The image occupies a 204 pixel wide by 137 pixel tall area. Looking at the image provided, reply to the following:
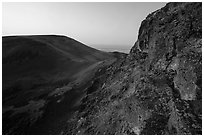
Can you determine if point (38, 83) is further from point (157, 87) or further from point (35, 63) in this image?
point (157, 87)

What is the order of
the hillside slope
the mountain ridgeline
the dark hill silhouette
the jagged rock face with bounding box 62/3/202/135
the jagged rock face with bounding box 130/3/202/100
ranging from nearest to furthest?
1. the jagged rock face with bounding box 62/3/202/135
2. the mountain ridgeline
3. the jagged rock face with bounding box 130/3/202/100
4. the hillside slope
5. the dark hill silhouette

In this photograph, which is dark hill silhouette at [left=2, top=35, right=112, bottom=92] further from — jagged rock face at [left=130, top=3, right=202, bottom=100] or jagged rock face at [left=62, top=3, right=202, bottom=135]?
jagged rock face at [left=130, top=3, right=202, bottom=100]

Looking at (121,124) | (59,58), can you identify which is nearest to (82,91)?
(121,124)

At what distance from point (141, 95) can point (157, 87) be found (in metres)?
1.95

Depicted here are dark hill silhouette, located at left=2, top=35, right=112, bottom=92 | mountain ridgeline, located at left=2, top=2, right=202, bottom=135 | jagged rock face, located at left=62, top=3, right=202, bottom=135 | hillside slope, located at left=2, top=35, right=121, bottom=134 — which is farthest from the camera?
dark hill silhouette, located at left=2, top=35, right=112, bottom=92

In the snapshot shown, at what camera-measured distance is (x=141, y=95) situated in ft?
75.4

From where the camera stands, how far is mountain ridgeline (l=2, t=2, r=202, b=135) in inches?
785

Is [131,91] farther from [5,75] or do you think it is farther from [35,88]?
[5,75]

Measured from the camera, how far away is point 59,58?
66312 millimetres

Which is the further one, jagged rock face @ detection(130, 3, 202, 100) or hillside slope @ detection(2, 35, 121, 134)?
hillside slope @ detection(2, 35, 121, 134)

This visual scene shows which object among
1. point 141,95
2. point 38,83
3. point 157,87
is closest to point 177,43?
point 157,87

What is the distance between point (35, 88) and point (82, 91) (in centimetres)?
1570

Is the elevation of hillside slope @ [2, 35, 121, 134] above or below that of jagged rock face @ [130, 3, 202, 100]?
below

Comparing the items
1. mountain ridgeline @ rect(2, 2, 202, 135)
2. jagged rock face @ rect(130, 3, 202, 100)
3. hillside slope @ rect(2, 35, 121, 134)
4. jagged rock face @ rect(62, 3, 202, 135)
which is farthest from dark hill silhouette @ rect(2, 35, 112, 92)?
jagged rock face @ rect(130, 3, 202, 100)
